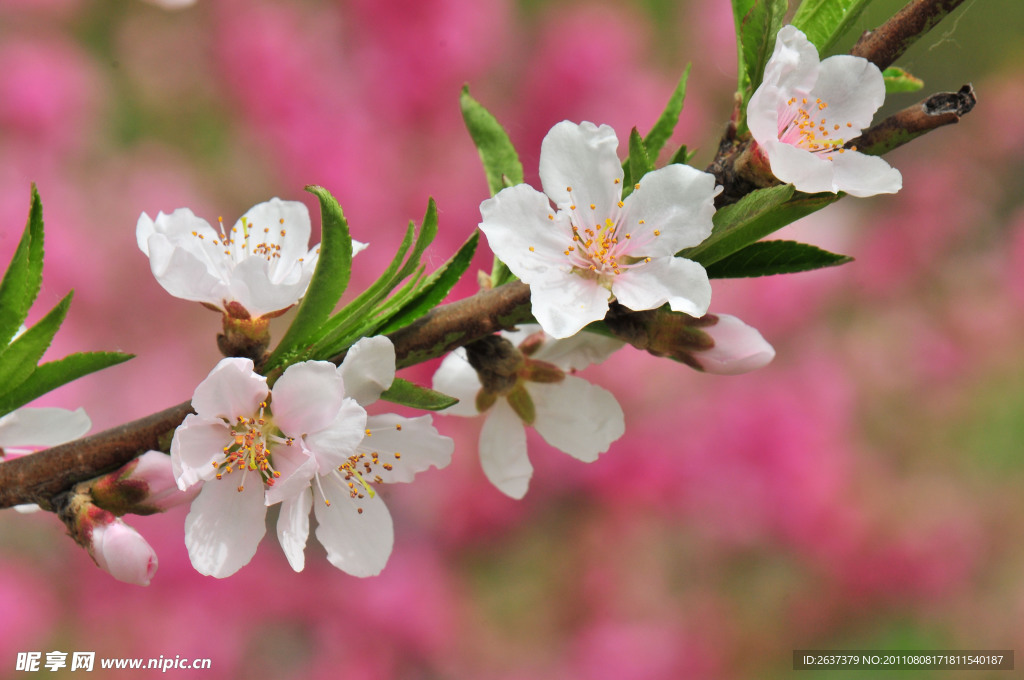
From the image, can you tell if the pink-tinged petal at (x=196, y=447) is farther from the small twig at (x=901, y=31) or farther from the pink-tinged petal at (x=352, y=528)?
the small twig at (x=901, y=31)

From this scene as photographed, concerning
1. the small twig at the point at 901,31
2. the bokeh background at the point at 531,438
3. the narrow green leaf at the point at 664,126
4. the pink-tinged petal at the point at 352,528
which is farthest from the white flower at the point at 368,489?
the bokeh background at the point at 531,438

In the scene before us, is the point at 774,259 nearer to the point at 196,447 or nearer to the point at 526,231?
the point at 526,231

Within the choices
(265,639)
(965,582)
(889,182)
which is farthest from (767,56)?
(965,582)

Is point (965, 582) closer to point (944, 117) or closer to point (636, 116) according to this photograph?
point (636, 116)

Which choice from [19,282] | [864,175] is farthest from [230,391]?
[864,175]

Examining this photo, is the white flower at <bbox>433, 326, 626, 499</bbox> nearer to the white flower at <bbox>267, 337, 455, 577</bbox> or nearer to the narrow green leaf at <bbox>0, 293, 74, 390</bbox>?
the white flower at <bbox>267, 337, 455, 577</bbox>
